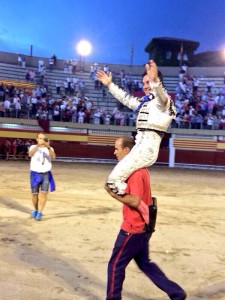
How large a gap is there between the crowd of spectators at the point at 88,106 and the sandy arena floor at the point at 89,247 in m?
11.5

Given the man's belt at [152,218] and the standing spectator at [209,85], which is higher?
the standing spectator at [209,85]

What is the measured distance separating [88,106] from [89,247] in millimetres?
17649

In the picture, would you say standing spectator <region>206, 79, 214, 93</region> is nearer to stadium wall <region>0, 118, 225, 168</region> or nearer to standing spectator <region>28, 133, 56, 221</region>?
stadium wall <region>0, 118, 225, 168</region>

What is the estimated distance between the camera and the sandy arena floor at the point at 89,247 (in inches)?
153

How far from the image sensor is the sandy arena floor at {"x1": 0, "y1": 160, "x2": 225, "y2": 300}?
12.7ft

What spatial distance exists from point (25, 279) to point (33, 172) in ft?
9.46

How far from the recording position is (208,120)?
21.6 metres

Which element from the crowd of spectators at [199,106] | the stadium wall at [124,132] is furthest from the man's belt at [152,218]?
the crowd of spectators at [199,106]

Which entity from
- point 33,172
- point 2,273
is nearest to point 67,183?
point 33,172

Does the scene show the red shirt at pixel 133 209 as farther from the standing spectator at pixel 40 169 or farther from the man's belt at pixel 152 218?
the standing spectator at pixel 40 169

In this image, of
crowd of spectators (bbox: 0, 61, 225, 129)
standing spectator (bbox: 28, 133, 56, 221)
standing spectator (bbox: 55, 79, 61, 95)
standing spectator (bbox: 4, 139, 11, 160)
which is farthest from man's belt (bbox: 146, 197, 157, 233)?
standing spectator (bbox: 55, 79, 61, 95)

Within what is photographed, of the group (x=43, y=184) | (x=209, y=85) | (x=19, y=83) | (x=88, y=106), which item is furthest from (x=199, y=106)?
(x=43, y=184)

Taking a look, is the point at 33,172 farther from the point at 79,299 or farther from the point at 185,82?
the point at 185,82

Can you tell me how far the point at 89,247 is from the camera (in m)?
5.32
